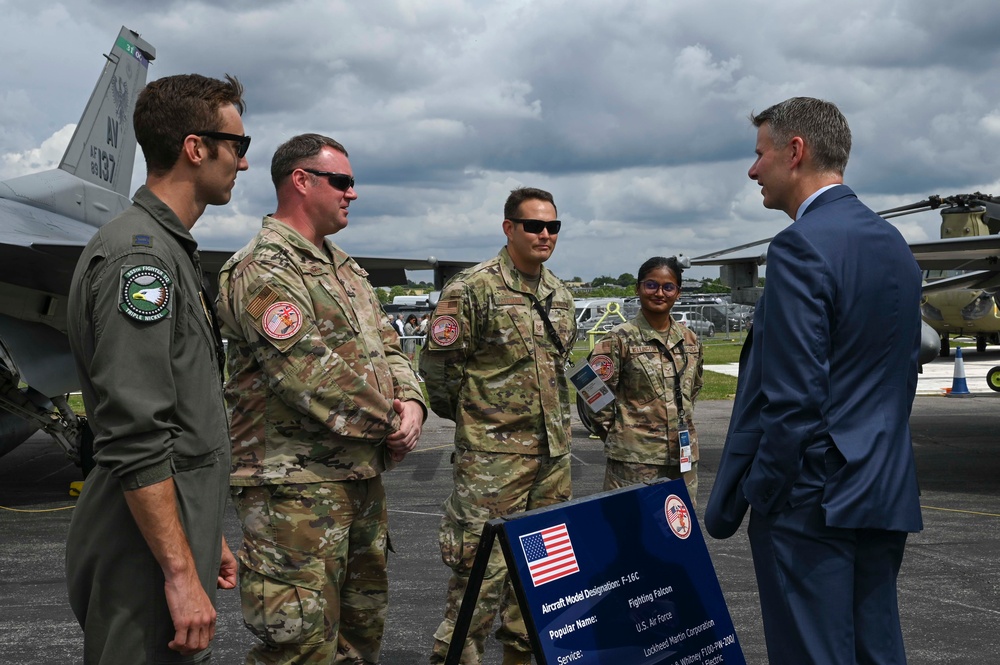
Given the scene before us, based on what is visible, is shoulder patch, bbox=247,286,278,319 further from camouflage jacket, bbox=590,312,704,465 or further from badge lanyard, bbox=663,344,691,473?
badge lanyard, bbox=663,344,691,473

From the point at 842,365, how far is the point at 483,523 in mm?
1931

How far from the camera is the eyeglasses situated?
5028 millimetres

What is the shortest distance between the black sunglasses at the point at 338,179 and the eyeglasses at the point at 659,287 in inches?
91.3

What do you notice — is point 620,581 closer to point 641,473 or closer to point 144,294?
point 144,294

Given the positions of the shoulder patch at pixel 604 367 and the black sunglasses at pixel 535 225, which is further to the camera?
the shoulder patch at pixel 604 367

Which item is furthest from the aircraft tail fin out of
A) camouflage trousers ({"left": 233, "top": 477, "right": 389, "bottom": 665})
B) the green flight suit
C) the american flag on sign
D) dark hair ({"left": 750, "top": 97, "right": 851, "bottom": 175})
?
dark hair ({"left": 750, "top": 97, "right": 851, "bottom": 175})

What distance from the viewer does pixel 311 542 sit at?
9.41 ft

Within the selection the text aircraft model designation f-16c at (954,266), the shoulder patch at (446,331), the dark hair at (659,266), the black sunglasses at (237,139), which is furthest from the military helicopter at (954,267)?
the black sunglasses at (237,139)

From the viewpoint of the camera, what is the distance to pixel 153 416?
197cm

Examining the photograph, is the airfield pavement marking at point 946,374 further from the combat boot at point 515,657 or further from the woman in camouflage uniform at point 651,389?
the combat boot at point 515,657

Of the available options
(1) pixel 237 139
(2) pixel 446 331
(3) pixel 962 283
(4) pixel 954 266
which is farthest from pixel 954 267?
(1) pixel 237 139

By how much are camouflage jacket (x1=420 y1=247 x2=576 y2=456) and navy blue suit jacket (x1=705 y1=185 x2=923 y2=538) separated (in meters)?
1.55

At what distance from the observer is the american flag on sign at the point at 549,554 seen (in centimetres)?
Answer: 272

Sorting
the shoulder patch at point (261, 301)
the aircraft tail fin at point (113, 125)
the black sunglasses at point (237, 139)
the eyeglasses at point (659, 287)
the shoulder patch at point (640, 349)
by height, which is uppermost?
the aircraft tail fin at point (113, 125)
